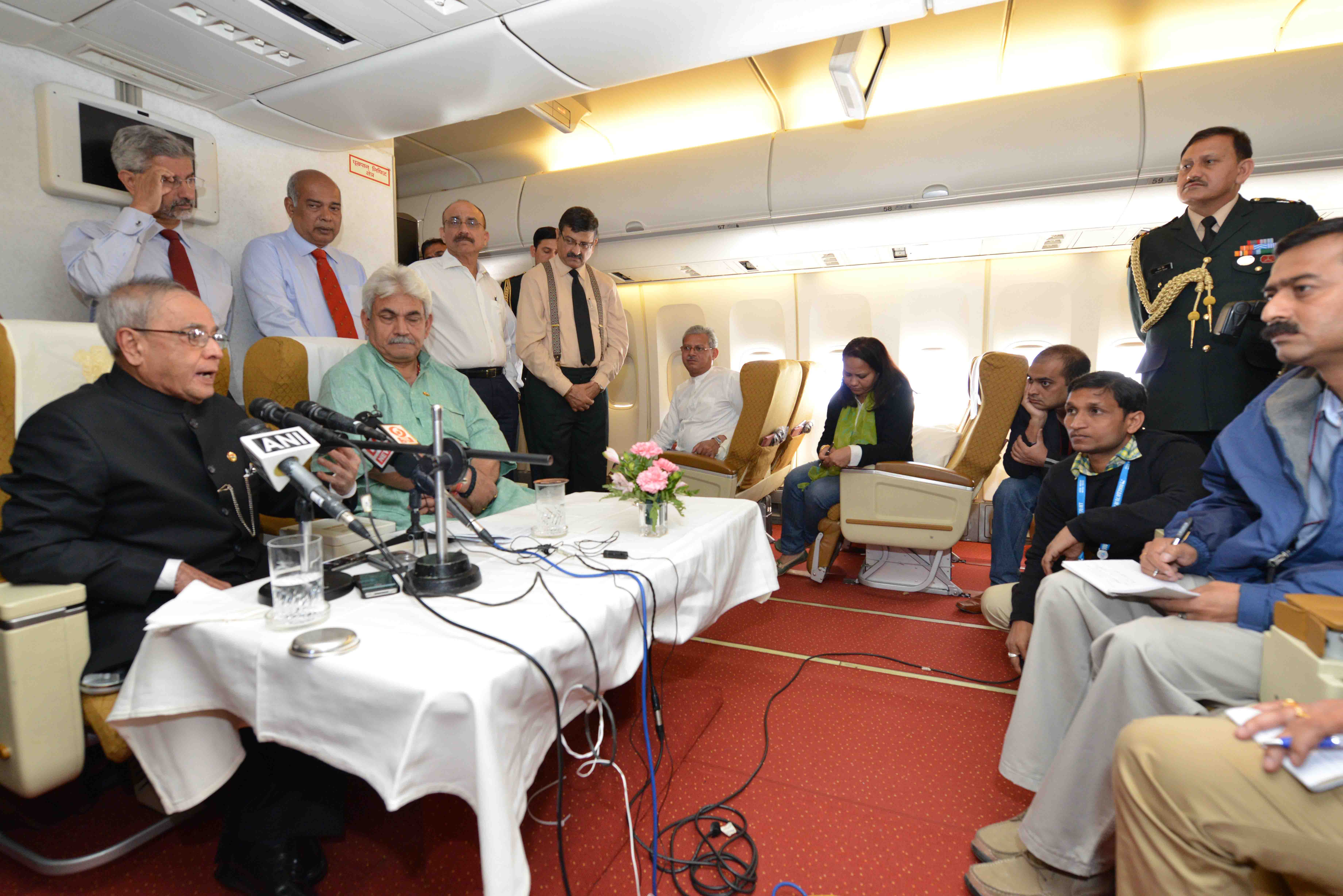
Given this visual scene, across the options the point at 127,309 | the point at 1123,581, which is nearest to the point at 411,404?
the point at 127,309

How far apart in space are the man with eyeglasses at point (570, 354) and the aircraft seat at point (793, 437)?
126cm

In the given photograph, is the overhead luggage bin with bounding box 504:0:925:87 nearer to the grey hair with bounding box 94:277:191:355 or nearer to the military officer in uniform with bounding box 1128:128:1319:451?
the military officer in uniform with bounding box 1128:128:1319:451

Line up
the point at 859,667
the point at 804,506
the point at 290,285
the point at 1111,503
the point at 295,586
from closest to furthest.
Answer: the point at 295,586 → the point at 1111,503 → the point at 859,667 → the point at 290,285 → the point at 804,506

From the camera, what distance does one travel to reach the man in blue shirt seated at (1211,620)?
1.45 m

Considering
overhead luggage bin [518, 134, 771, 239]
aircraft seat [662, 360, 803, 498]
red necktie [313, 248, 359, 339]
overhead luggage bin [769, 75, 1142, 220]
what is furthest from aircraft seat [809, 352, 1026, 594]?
red necktie [313, 248, 359, 339]

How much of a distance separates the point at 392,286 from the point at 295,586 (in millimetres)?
1697

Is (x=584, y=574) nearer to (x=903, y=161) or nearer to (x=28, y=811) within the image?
(x=28, y=811)

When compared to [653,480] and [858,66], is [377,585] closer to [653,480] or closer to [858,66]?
[653,480]

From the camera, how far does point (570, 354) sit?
4316 mm

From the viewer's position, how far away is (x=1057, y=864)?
4.80ft

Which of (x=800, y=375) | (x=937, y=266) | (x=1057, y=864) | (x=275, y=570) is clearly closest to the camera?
(x=275, y=570)

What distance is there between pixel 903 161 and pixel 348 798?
462 cm

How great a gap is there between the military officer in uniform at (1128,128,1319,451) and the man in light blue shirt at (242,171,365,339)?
381 cm

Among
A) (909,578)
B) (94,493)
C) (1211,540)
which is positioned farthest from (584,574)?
(909,578)
